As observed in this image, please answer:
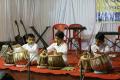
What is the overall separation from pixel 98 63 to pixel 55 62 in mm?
773

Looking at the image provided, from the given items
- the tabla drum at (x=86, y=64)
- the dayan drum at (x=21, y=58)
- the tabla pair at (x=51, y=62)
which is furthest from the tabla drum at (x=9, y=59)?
the tabla drum at (x=86, y=64)

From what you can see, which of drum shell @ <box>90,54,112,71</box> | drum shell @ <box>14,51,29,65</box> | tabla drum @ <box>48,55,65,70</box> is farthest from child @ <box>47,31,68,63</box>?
drum shell @ <box>90,54,112,71</box>

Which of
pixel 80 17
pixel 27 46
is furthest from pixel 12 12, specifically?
pixel 27 46

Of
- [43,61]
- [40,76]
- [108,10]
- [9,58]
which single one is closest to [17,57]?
[9,58]

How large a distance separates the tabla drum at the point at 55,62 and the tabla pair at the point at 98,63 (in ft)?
1.59

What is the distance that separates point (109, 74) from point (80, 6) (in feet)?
14.6

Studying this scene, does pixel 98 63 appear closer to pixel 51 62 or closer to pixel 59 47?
pixel 51 62

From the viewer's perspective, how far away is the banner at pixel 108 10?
8.29 meters

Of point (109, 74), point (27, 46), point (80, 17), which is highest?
point (80, 17)

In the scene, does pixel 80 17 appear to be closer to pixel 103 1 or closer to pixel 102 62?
pixel 103 1

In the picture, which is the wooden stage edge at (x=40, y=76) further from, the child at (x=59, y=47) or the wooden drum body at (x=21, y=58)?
the child at (x=59, y=47)

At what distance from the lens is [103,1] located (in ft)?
27.7

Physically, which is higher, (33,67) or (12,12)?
(12,12)

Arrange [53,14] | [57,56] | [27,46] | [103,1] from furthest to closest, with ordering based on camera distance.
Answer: [53,14], [103,1], [27,46], [57,56]
